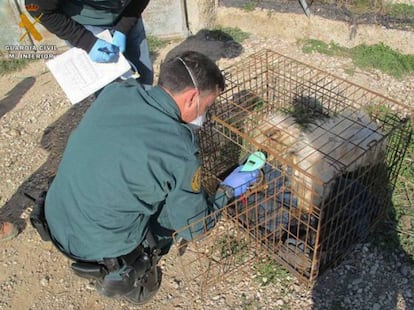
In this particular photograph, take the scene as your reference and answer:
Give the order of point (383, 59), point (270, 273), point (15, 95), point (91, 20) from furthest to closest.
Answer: point (15, 95), point (383, 59), point (91, 20), point (270, 273)

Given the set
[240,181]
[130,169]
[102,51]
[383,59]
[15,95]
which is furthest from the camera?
[15,95]

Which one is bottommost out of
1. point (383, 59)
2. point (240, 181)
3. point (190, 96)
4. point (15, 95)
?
point (15, 95)

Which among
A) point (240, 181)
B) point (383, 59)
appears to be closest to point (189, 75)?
point (240, 181)

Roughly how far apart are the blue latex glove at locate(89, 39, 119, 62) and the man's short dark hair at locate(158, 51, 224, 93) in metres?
1.03

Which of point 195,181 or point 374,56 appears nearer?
point 195,181

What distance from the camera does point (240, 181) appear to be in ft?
8.55

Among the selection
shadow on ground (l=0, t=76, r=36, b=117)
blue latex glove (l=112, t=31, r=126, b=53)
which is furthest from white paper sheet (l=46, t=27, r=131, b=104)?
shadow on ground (l=0, t=76, r=36, b=117)

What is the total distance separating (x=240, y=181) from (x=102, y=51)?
4.48 ft

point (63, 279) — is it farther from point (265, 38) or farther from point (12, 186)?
point (265, 38)

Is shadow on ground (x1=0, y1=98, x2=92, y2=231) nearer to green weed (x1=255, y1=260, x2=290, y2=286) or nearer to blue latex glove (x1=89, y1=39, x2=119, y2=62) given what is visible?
blue latex glove (x1=89, y1=39, x2=119, y2=62)

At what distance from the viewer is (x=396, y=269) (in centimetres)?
295

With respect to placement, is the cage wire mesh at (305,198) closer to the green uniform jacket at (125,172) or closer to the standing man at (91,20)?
the green uniform jacket at (125,172)

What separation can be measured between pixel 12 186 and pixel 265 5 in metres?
3.71

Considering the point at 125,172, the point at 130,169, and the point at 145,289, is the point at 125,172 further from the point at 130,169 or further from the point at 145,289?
the point at 145,289
